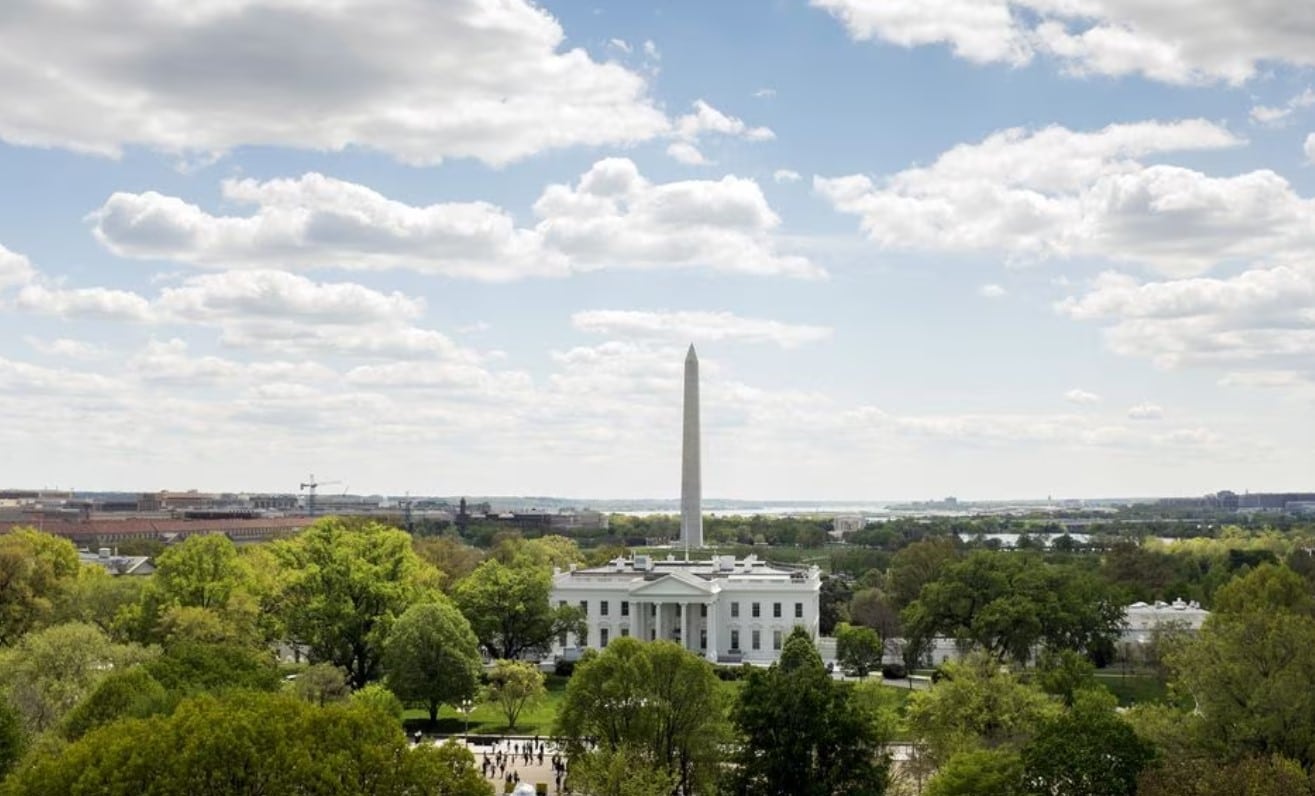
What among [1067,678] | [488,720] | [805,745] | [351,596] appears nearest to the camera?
[805,745]

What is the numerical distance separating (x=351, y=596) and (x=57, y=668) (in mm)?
23286

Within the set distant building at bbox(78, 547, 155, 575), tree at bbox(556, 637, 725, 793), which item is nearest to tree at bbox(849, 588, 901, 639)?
tree at bbox(556, 637, 725, 793)

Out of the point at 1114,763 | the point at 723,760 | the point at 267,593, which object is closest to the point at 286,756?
the point at 723,760

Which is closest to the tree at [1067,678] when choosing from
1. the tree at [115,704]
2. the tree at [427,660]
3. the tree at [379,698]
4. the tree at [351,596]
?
the tree at [427,660]

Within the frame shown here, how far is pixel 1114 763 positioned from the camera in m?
42.5

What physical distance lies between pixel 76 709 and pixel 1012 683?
3342 centimetres

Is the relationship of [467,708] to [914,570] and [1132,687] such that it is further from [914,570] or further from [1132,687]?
[914,570]

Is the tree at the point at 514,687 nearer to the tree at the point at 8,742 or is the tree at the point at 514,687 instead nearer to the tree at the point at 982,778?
the tree at the point at 8,742

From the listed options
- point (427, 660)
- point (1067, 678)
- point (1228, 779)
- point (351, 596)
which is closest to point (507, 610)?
point (351, 596)

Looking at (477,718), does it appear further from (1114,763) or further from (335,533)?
(1114,763)

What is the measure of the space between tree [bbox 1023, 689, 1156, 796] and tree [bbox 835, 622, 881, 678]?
46.1 m

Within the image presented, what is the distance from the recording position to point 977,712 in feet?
173

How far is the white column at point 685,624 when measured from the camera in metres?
101

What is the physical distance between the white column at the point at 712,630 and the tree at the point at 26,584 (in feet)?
137
